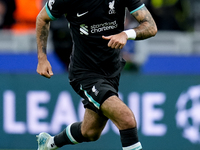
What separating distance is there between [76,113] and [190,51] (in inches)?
109

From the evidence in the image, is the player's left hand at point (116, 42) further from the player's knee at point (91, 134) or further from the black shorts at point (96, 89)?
the player's knee at point (91, 134)

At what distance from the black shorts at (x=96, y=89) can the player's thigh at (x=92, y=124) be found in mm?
114

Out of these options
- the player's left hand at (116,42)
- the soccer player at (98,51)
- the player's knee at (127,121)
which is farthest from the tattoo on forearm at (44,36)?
the player's knee at (127,121)

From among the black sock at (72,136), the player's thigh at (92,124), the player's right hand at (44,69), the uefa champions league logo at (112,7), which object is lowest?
the black sock at (72,136)

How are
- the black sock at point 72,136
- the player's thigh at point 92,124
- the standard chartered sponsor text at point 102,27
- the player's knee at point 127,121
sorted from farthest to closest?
the black sock at point 72,136
the player's thigh at point 92,124
the standard chartered sponsor text at point 102,27
the player's knee at point 127,121

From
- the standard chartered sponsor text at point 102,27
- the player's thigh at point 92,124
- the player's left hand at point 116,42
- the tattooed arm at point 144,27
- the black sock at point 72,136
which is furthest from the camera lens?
the black sock at point 72,136

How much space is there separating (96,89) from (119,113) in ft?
1.45

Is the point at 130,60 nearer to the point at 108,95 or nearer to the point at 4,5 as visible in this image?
the point at 4,5

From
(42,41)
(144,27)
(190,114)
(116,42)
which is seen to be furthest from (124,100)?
(116,42)

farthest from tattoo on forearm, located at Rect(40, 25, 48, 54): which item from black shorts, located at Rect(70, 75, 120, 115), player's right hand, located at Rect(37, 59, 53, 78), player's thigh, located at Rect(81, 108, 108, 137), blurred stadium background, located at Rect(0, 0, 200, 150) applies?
blurred stadium background, located at Rect(0, 0, 200, 150)

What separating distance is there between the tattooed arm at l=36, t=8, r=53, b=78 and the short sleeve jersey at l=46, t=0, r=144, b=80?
102 millimetres

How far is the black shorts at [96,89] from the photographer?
587cm

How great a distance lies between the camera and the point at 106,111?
19.0 ft

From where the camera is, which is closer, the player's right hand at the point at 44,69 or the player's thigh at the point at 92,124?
the player's right hand at the point at 44,69
